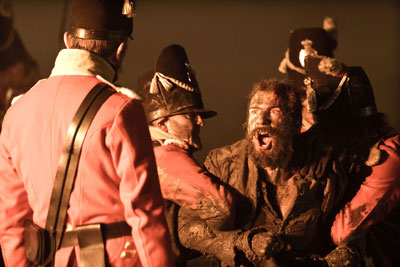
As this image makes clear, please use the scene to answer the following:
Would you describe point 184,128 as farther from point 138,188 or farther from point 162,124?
point 138,188

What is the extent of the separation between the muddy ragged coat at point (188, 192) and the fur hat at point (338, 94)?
2.77 ft

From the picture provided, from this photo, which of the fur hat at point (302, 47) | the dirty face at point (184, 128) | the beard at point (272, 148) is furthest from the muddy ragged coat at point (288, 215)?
the fur hat at point (302, 47)

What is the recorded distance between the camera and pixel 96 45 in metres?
2.77

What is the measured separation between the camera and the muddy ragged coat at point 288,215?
3713 millimetres

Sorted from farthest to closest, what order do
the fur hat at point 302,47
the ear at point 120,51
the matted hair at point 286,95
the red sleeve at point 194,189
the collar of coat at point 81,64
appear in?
the fur hat at point 302,47 < the matted hair at point 286,95 < the red sleeve at point 194,189 < the ear at point 120,51 < the collar of coat at point 81,64

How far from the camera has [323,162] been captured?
3.84 metres

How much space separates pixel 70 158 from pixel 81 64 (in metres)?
0.41

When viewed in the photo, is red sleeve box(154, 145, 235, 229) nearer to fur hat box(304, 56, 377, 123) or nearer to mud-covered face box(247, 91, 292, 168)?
mud-covered face box(247, 91, 292, 168)

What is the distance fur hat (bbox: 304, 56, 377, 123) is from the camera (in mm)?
4016

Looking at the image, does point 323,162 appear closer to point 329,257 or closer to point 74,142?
point 329,257

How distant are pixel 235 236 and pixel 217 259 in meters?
0.28

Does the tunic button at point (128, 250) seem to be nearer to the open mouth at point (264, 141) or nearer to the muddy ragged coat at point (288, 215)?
the muddy ragged coat at point (288, 215)

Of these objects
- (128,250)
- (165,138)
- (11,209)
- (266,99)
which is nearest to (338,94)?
(266,99)

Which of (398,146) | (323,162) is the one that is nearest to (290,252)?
(323,162)
